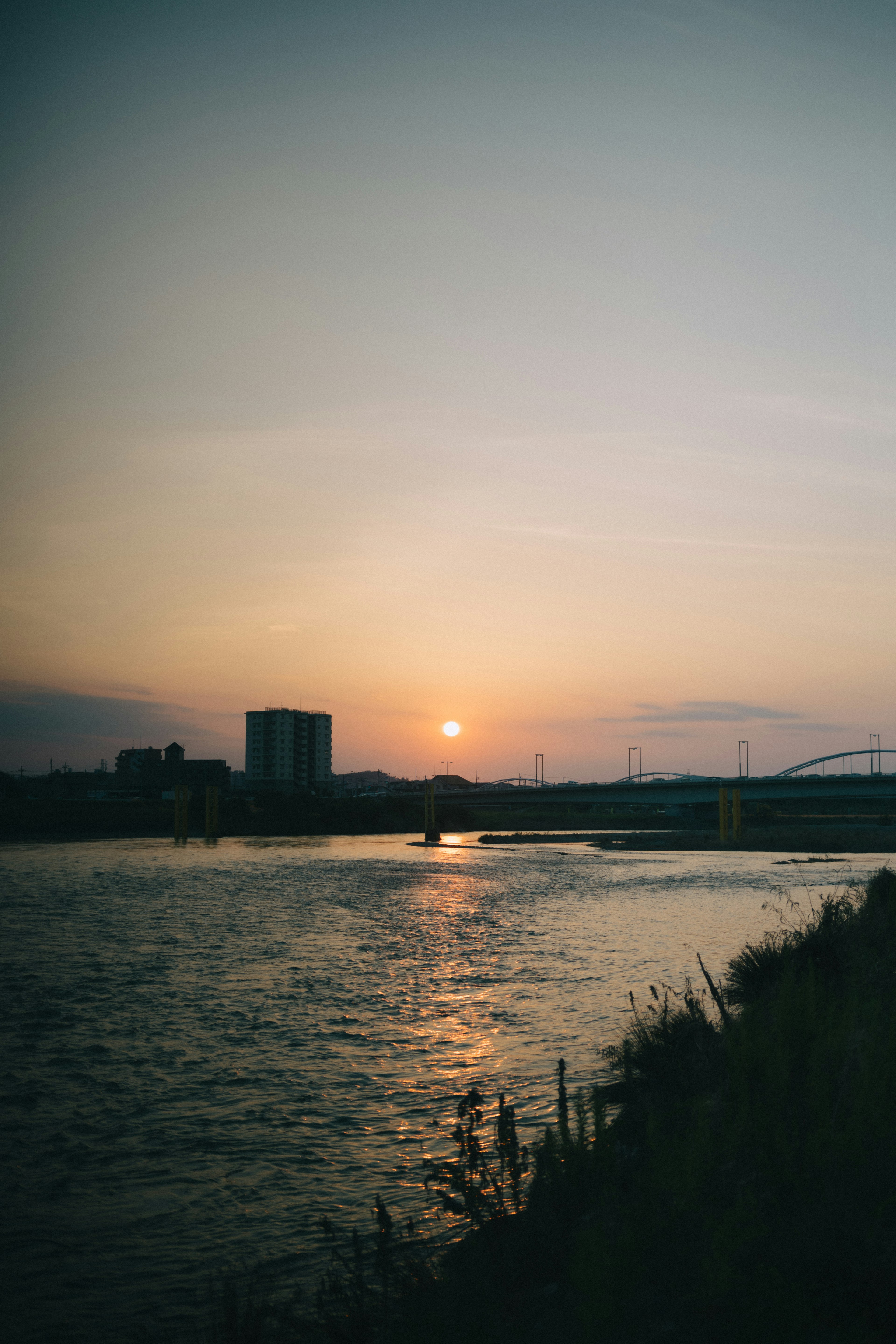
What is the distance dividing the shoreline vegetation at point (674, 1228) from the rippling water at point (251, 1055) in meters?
0.99

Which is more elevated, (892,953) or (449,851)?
(892,953)

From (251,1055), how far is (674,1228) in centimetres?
927

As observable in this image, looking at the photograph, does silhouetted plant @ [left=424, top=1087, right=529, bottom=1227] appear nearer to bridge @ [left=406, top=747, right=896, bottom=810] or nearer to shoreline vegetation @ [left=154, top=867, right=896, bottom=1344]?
shoreline vegetation @ [left=154, top=867, right=896, bottom=1344]

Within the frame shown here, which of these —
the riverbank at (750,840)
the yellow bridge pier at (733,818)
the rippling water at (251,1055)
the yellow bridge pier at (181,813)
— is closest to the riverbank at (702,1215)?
the rippling water at (251,1055)

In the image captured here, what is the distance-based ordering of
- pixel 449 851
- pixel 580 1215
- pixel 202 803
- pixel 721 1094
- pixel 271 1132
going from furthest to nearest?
pixel 202 803 → pixel 449 851 → pixel 271 1132 → pixel 721 1094 → pixel 580 1215

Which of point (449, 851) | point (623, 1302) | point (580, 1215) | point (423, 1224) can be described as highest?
point (623, 1302)

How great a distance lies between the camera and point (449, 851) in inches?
3494

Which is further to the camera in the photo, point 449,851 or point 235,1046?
point 449,851

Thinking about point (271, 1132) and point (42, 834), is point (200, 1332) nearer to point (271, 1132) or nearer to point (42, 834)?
point (271, 1132)

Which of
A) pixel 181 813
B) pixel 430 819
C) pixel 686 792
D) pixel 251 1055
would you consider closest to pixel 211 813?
pixel 181 813

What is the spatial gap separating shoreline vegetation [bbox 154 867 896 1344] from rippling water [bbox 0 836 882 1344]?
0.99 meters

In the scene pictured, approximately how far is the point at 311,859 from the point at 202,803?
62.2 m

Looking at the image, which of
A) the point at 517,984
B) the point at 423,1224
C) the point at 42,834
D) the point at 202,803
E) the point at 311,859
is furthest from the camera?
the point at 202,803

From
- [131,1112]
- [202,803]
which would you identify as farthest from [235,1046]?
[202,803]
